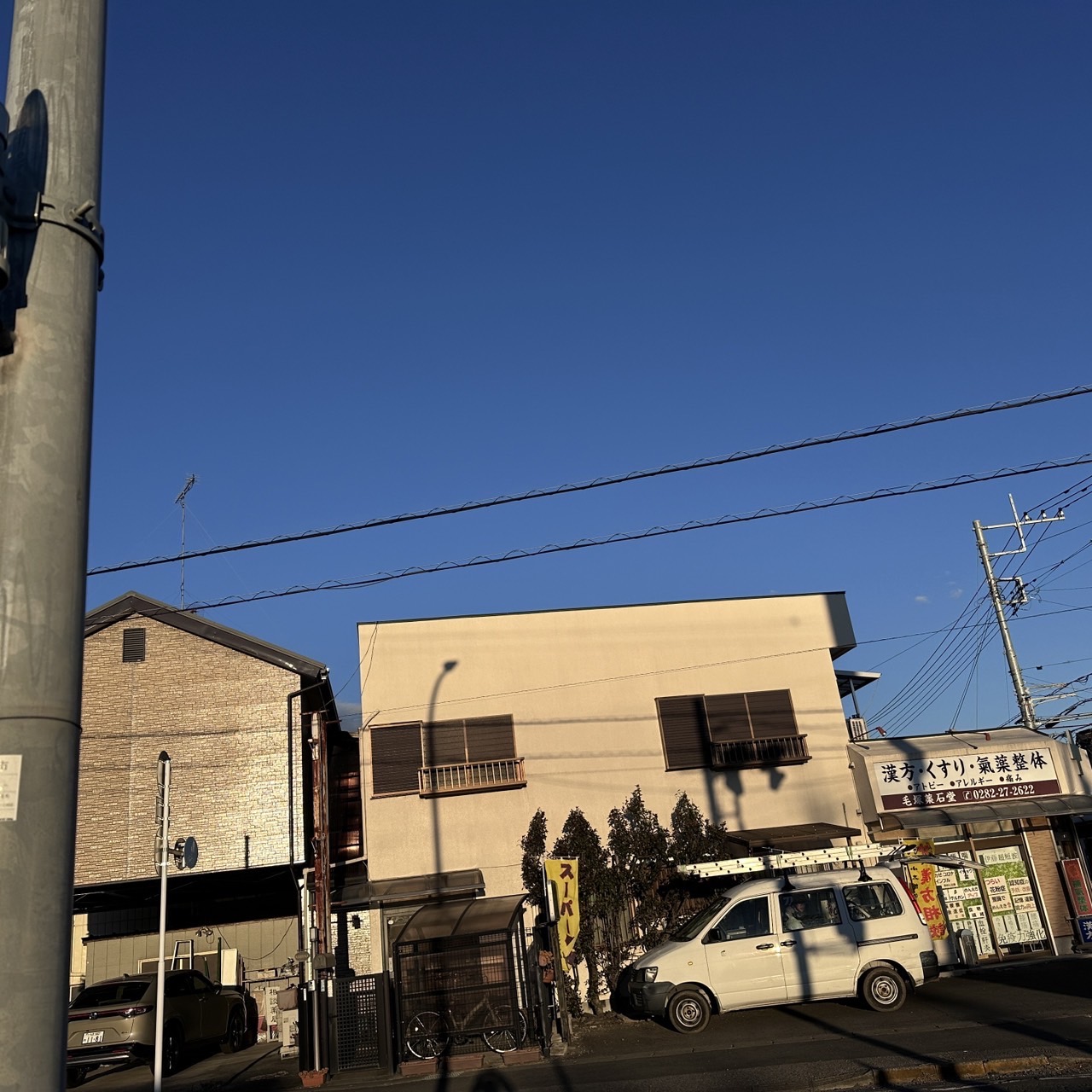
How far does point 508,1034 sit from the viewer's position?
46.9ft

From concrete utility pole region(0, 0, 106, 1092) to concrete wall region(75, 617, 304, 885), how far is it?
17822 mm

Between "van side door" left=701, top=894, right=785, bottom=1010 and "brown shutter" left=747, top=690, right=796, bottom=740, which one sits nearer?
"van side door" left=701, top=894, right=785, bottom=1010

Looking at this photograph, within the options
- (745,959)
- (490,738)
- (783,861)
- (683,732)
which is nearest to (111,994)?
(490,738)

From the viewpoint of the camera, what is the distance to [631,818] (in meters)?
19.5

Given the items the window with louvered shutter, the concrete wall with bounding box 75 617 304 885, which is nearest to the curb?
the concrete wall with bounding box 75 617 304 885

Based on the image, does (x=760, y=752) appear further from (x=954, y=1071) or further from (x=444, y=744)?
(x=954, y=1071)

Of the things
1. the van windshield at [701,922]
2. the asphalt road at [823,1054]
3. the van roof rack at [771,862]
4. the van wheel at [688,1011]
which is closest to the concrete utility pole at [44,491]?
the asphalt road at [823,1054]

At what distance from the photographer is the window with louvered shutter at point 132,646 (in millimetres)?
20297

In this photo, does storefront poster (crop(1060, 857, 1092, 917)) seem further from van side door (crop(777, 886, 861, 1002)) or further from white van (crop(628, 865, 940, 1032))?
van side door (crop(777, 886, 861, 1002))

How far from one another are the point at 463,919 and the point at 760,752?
775 centimetres

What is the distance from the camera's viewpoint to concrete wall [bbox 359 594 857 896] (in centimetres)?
1936

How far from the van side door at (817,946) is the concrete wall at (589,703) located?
5.41 metres

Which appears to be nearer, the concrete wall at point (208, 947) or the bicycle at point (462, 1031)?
the bicycle at point (462, 1031)

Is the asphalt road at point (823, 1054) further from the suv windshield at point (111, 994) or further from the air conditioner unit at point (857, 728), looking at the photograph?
the air conditioner unit at point (857, 728)
